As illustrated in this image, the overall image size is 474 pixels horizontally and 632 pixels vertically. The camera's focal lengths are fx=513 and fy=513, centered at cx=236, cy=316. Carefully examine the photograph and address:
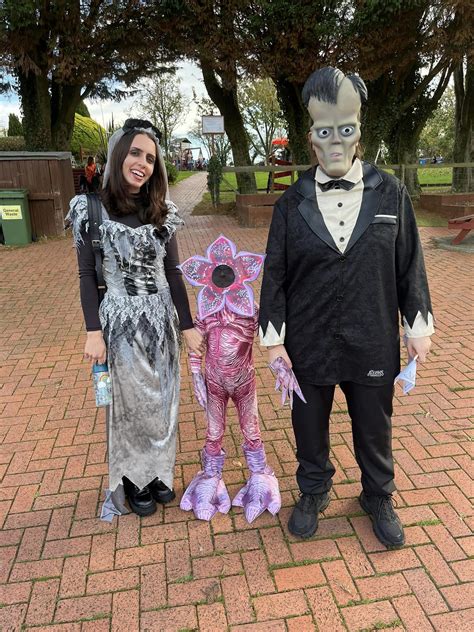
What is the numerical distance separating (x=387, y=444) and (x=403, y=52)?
1036cm

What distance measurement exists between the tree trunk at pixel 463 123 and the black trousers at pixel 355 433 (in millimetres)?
12614

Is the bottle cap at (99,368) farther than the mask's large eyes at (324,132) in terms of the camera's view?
Yes

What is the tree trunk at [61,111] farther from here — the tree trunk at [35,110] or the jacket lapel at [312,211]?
the jacket lapel at [312,211]

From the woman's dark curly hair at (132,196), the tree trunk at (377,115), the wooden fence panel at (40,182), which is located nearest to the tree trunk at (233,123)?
the tree trunk at (377,115)

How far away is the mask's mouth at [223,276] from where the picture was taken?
2414 mm

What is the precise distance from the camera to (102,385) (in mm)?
2404

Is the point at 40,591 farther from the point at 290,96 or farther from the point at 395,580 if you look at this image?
the point at 290,96

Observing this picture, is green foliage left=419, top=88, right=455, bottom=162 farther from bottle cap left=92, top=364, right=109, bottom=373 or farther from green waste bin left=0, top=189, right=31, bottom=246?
bottle cap left=92, top=364, right=109, bottom=373

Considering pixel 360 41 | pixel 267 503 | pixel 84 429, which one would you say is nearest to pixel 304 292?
pixel 267 503

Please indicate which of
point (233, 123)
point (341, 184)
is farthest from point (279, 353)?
point (233, 123)

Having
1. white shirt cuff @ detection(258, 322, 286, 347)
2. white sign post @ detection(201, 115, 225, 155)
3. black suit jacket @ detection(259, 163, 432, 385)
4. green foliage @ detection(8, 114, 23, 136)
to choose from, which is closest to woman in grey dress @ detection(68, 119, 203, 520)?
white shirt cuff @ detection(258, 322, 286, 347)

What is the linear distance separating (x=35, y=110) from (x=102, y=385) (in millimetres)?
11328

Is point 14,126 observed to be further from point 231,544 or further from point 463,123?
point 231,544

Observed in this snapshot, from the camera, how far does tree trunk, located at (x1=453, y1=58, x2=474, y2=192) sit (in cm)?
1353
